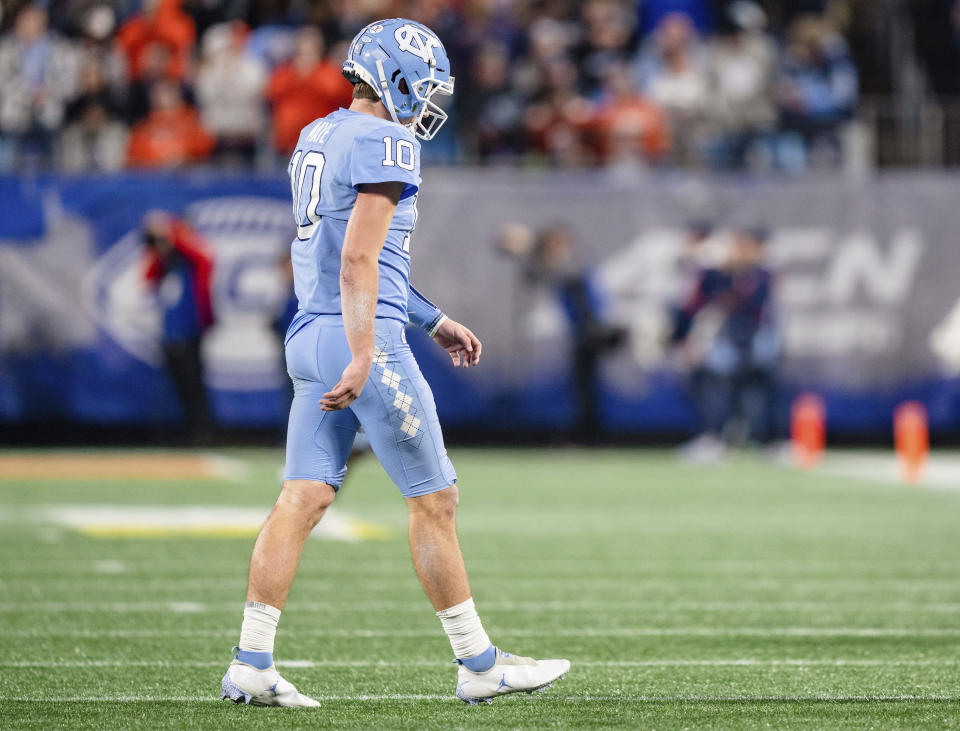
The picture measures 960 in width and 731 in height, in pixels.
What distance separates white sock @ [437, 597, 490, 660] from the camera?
15.1ft

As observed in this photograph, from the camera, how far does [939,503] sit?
11531 mm

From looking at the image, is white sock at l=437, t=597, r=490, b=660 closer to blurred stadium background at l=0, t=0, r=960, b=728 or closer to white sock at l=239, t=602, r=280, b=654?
white sock at l=239, t=602, r=280, b=654

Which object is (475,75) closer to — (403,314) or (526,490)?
(526,490)

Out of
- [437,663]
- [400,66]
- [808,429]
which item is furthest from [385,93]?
[808,429]

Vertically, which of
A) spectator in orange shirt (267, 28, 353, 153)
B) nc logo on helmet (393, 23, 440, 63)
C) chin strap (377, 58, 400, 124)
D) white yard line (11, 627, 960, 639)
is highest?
spectator in orange shirt (267, 28, 353, 153)

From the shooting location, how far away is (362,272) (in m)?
4.39

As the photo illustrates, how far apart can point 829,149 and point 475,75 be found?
356cm

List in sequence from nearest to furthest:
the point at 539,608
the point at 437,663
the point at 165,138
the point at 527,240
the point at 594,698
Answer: the point at 594,698, the point at 437,663, the point at 539,608, the point at 165,138, the point at 527,240

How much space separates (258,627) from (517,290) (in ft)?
38.7

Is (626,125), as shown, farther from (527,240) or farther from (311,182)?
(311,182)

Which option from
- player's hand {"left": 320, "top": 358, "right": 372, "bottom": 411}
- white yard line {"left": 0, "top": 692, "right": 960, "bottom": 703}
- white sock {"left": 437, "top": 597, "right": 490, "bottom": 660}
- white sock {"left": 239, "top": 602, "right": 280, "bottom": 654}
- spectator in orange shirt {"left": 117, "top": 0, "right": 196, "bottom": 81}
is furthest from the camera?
spectator in orange shirt {"left": 117, "top": 0, "right": 196, "bottom": 81}

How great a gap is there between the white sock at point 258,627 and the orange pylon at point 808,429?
10.7m

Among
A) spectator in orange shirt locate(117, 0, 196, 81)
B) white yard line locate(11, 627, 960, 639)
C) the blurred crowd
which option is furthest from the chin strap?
spectator in orange shirt locate(117, 0, 196, 81)

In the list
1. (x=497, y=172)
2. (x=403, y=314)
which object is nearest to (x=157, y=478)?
(x=497, y=172)
